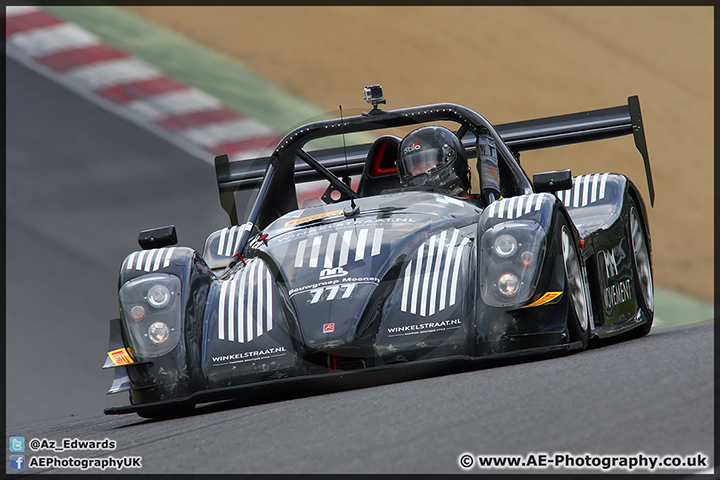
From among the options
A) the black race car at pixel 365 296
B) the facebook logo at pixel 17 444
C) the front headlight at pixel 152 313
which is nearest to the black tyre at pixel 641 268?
the black race car at pixel 365 296

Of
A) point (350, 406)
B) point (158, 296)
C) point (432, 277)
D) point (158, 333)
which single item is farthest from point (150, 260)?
point (350, 406)

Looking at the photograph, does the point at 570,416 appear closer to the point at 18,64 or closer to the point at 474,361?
the point at 474,361

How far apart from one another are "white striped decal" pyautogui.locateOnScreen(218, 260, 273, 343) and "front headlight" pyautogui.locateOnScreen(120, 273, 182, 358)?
20 cm

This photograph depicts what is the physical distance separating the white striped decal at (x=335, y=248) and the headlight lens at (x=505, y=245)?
21.6 inches

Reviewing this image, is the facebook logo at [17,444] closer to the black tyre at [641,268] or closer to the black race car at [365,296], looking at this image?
the black race car at [365,296]

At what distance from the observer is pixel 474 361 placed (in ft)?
13.0

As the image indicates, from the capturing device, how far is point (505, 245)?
4.20 meters

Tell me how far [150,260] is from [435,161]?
1.65 metres

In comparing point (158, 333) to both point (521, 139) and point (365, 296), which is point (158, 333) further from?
point (521, 139)

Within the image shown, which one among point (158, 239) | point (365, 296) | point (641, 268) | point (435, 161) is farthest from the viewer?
point (641, 268)

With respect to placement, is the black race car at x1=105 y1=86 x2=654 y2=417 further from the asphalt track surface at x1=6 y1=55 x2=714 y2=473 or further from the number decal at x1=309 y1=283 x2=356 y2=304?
the asphalt track surface at x1=6 y1=55 x2=714 y2=473

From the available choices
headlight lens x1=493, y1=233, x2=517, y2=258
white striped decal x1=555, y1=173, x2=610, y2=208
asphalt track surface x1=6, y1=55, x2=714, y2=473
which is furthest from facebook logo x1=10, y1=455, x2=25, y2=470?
white striped decal x1=555, y1=173, x2=610, y2=208

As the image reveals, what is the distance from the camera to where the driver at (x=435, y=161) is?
549 centimetres
